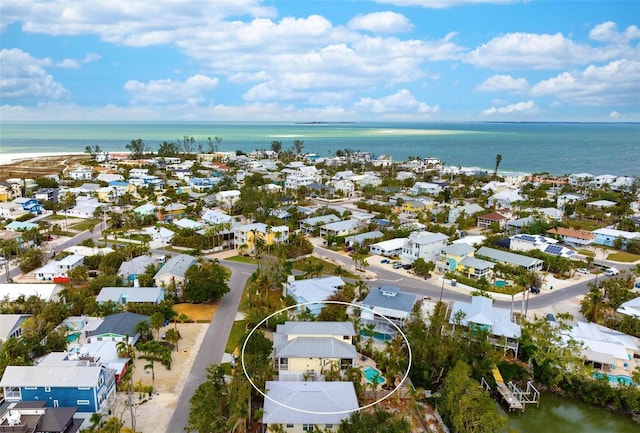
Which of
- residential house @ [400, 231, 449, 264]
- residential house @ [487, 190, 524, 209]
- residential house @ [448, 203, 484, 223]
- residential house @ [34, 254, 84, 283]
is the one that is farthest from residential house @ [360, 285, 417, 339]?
residential house @ [487, 190, 524, 209]

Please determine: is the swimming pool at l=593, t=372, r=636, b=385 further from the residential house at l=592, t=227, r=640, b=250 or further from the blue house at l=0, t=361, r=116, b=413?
the residential house at l=592, t=227, r=640, b=250

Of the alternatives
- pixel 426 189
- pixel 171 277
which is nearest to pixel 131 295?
pixel 171 277

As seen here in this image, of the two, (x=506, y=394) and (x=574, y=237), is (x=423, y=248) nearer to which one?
(x=574, y=237)

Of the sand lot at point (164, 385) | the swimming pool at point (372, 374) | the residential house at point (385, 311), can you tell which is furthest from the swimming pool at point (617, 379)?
the sand lot at point (164, 385)

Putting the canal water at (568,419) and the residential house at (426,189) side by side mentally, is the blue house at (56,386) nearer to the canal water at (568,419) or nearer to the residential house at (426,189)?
the canal water at (568,419)

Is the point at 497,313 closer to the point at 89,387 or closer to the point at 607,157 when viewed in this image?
the point at 89,387

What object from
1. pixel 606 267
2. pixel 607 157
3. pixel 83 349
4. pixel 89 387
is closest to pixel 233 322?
pixel 83 349
